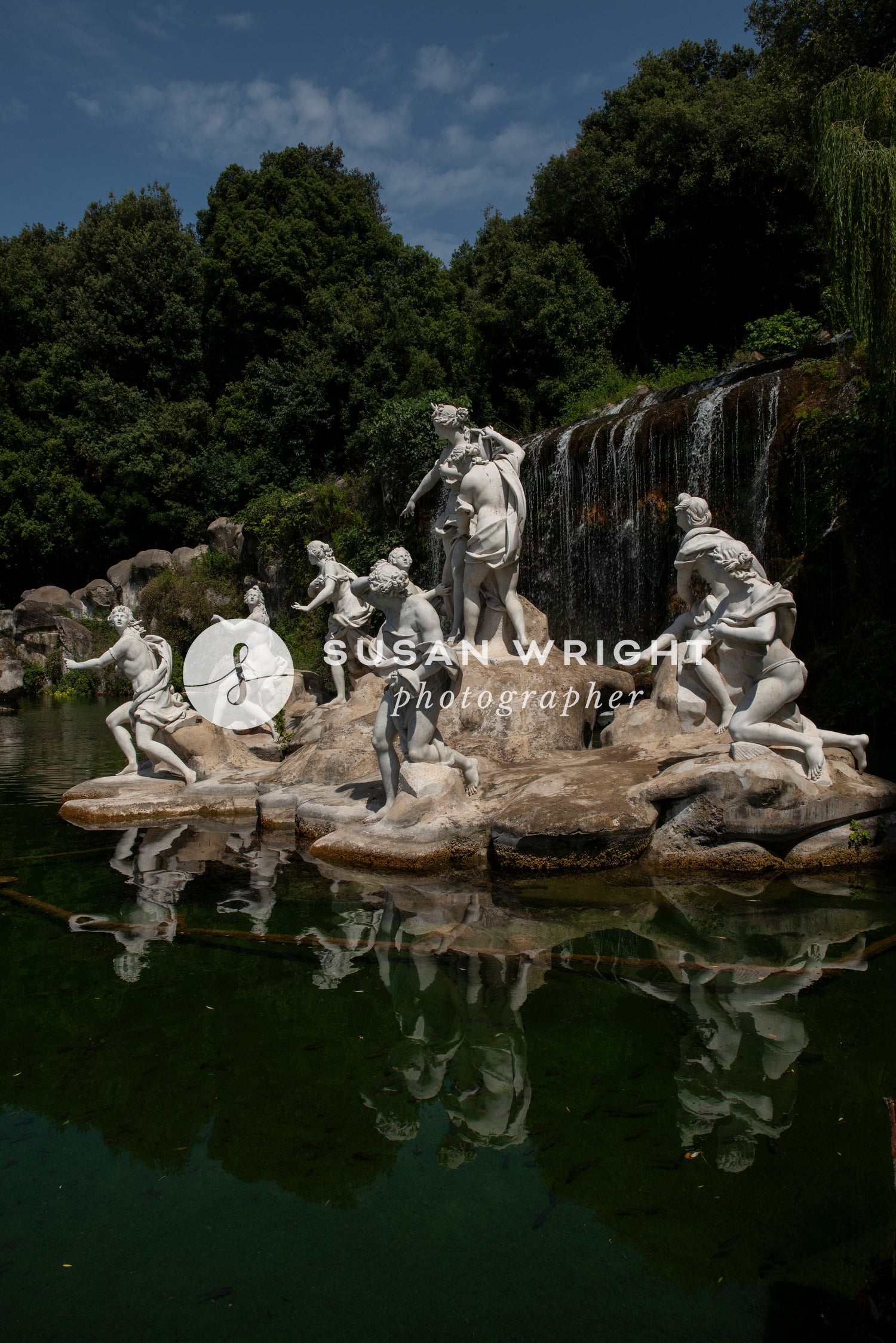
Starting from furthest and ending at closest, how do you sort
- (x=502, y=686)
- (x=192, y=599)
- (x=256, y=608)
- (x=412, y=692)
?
1. (x=192, y=599)
2. (x=256, y=608)
3. (x=502, y=686)
4. (x=412, y=692)

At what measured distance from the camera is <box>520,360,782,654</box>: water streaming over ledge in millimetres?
12836

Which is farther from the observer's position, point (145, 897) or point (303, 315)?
point (303, 315)

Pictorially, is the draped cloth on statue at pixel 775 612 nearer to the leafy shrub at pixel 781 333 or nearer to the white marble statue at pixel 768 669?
the white marble statue at pixel 768 669

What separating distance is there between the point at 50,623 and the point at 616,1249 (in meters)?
A: 28.1

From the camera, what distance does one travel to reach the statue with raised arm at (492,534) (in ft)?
31.0

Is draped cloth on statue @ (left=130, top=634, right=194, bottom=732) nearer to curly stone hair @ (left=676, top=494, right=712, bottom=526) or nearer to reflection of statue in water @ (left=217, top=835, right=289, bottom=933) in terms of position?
reflection of statue in water @ (left=217, top=835, right=289, bottom=933)

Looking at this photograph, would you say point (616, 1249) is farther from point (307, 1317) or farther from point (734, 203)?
point (734, 203)

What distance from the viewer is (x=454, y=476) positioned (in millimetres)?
9516

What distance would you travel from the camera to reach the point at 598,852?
5.99m

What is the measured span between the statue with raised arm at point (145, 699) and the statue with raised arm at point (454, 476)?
307 cm

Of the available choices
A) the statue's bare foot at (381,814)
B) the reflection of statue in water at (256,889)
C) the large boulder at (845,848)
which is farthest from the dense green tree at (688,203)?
the reflection of statue in water at (256,889)

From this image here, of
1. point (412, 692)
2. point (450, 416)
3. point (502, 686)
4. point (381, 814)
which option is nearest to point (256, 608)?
point (450, 416)

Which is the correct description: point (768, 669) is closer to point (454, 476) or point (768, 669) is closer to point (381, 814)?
point (381, 814)

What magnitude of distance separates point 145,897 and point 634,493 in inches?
405
